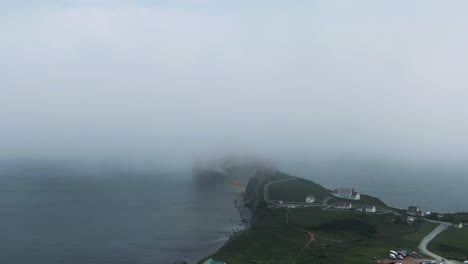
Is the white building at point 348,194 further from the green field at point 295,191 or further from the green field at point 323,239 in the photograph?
the green field at point 323,239

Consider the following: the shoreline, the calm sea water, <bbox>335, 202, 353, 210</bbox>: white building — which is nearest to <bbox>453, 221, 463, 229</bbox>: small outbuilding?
<bbox>335, 202, 353, 210</bbox>: white building

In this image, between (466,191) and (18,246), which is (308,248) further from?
(466,191)

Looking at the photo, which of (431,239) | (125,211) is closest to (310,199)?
(431,239)

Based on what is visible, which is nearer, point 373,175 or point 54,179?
point 54,179

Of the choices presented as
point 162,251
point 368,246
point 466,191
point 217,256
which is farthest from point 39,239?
point 466,191

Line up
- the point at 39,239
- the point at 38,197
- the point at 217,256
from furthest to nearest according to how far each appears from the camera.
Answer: the point at 38,197 < the point at 39,239 < the point at 217,256

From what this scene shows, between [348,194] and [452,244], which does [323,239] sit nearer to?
[452,244]
